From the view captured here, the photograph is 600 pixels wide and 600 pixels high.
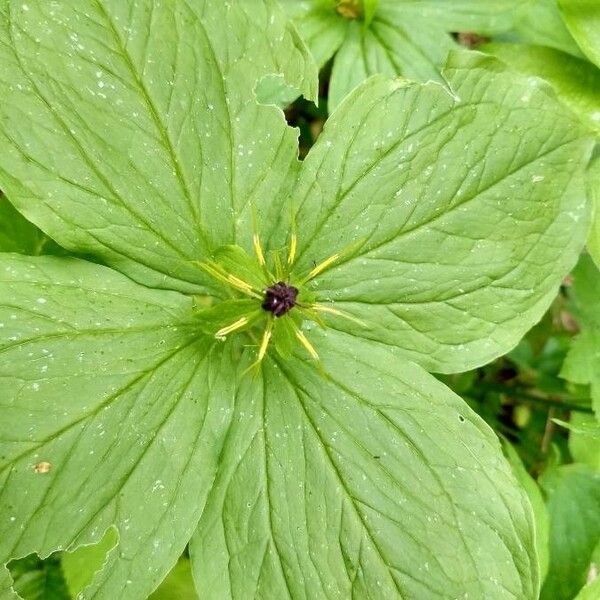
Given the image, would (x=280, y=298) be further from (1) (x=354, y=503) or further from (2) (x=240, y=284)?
(1) (x=354, y=503)

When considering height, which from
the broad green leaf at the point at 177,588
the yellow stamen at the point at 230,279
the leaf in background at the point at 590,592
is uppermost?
the yellow stamen at the point at 230,279

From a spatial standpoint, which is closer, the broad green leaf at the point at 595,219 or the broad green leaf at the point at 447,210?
the broad green leaf at the point at 447,210

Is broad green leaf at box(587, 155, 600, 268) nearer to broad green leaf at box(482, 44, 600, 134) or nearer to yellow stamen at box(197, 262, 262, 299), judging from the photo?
broad green leaf at box(482, 44, 600, 134)

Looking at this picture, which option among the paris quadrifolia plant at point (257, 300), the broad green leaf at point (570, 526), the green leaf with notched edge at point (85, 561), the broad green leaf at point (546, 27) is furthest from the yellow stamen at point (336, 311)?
the broad green leaf at point (546, 27)

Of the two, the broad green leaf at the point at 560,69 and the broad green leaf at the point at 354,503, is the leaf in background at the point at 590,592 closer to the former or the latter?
the broad green leaf at the point at 354,503

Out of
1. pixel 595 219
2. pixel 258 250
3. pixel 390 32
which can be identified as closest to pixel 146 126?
pixel 258 250

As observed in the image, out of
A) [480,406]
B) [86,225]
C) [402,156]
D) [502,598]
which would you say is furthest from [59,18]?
[480,406]

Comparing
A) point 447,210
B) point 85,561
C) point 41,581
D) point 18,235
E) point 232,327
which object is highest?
point 447,210
